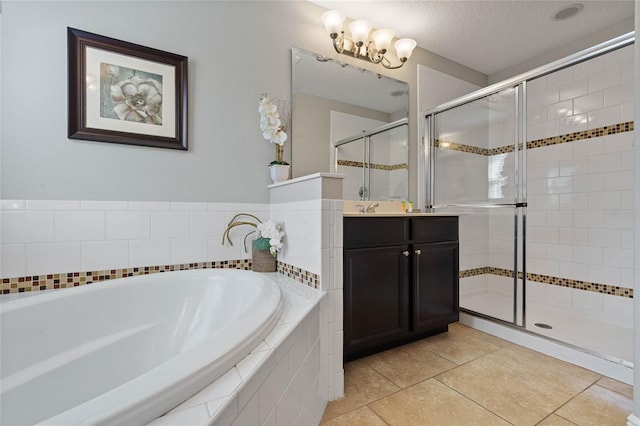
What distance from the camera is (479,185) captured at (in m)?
2.98

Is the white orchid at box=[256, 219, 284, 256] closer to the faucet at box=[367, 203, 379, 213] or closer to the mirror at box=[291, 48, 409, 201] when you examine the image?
the mirror at box=[291, 48, 409, 201]

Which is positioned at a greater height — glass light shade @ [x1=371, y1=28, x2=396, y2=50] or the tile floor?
glass light shade @ [x1=371, y1=28, x2=396, y2=50]

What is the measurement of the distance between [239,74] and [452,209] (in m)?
2.18

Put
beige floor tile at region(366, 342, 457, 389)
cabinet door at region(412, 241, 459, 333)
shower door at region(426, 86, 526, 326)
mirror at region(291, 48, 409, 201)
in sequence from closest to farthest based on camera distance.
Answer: beige floor tile at region(366, 342, 457, 389) < cabinet door at region(412, 241, 459, 333) < mirror at region(291, 48, 409, 201) < shower door at region(426, 86, 526, 326)

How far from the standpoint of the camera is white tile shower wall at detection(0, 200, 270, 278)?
135 centimetres

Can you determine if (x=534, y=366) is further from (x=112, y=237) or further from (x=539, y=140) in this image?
(x=112, y=237)

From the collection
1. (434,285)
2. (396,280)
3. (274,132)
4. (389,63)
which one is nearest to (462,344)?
(434,285)

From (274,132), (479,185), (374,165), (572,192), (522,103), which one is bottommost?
(572,192)

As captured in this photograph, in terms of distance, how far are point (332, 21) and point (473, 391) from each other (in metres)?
2.43

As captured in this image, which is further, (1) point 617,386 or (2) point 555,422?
(1) point 617,386

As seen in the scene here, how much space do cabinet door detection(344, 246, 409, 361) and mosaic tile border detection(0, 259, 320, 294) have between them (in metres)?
0.27

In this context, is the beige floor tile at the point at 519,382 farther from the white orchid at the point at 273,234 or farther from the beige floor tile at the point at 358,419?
the white orchid at the point at 273,234

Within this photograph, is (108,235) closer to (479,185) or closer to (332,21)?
(332,21)

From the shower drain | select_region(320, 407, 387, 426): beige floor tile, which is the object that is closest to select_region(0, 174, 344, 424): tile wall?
select_region(320, 407, 387, 426): beige floor tile
